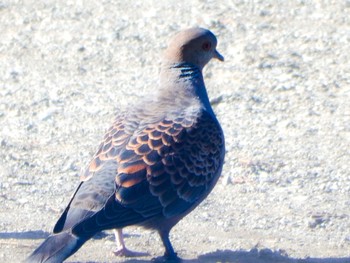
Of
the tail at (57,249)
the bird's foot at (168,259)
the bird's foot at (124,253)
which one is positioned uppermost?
the tail at (57,249)

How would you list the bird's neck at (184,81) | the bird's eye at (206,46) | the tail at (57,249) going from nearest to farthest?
the tail at (57,249)
the bird's neck at (184,81)
the bird's eye at (206,46)

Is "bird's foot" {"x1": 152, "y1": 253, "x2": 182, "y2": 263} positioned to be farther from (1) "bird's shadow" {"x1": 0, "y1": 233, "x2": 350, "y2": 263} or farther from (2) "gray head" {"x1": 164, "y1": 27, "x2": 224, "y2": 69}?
(2) "gray head" {"x1": 164, "y1": 27, "x2": 224, "y2": 69}

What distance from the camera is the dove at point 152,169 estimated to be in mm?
6250

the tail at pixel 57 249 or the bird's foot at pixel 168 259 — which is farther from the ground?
the tail at pixel 57 249

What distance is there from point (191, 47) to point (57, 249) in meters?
2.20

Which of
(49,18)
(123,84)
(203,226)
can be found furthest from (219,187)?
(49,18)

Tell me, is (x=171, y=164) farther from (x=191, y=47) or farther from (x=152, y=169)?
(x=191, y=47)

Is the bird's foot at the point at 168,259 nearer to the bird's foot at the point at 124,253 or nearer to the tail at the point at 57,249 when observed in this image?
the bird's foot at the point at 124,253

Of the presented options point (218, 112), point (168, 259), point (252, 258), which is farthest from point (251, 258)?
Result: point (218, 112)

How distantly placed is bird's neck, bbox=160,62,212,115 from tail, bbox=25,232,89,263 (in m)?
1.62

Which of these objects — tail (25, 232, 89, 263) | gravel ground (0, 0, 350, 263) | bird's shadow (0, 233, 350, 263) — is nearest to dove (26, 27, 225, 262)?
tail (25, 232, 89, 263)

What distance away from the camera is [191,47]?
25.2ft

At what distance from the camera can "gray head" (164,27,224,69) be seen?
763 centimetres

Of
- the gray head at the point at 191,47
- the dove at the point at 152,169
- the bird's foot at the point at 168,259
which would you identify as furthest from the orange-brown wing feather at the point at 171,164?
the gray head at the point at 191,47
